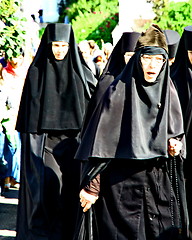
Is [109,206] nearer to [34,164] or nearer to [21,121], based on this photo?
[34,164]

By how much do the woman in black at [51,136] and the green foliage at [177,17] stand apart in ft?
45.0

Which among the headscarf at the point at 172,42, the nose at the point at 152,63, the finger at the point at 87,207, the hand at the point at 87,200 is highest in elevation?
the nose at the point at 152,63

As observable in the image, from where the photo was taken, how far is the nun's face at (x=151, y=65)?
419cm

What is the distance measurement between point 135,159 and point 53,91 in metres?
2.07

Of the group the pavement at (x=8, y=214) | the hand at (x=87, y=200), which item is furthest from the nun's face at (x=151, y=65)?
the pavement at (x=8, y=214)

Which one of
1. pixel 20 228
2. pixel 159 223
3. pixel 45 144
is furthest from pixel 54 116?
pixel 159 223

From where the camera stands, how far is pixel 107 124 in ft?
13.9

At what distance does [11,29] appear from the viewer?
6.82 m

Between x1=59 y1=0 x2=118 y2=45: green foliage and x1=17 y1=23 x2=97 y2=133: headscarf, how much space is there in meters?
18.2

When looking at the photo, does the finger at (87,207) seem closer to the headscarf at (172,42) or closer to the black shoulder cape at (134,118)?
the black shoulder cape at (134,118)

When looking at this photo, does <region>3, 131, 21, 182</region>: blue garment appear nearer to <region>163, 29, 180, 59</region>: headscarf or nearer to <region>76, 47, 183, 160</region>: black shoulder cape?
<region>163, 29, 180, 59</region>: headscarf

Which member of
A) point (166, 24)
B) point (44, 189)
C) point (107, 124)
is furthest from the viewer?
point (166, 24)

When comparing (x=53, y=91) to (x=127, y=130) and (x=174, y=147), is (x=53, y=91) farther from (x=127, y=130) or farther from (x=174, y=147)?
(x=174, y=147)

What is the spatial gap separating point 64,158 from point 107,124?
1.76 m
